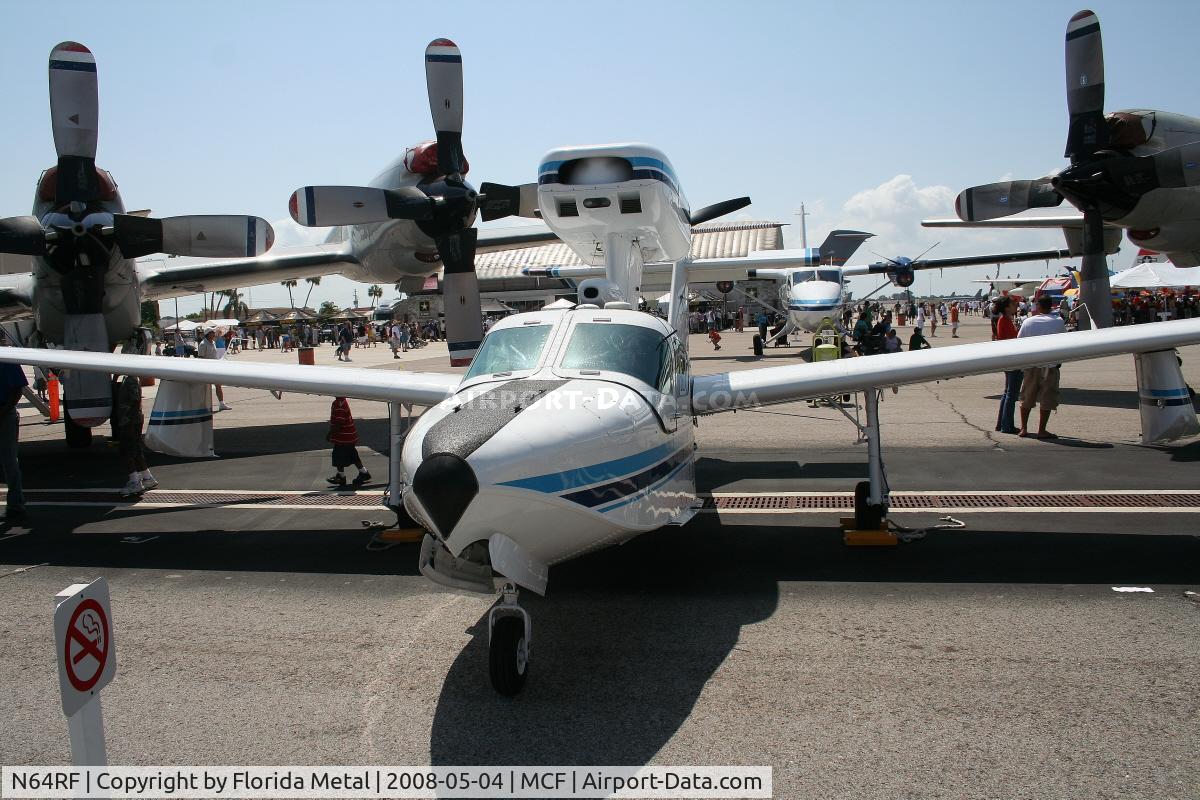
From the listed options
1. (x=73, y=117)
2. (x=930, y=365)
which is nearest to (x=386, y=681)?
(x=930, y=365)

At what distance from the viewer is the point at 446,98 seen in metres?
15.2

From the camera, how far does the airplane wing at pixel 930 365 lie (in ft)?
25.1

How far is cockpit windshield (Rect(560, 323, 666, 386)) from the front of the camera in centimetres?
661

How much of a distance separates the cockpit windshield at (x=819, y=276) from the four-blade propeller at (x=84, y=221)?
25.2 m

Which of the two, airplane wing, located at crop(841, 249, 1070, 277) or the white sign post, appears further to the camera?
airplane wing, located at crop(841, 249, 1070, 277)

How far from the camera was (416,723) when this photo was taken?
4.78m

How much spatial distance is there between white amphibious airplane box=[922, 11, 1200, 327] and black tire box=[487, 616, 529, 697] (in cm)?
1633

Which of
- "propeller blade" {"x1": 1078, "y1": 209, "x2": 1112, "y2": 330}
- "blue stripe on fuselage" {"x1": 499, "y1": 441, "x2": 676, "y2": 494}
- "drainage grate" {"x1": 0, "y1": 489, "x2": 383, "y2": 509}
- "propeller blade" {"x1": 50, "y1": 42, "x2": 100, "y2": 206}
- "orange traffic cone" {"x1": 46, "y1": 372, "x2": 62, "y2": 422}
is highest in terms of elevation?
"propeller blade" {"x1": 50, "y1": 42, "x2": 100, "y2": 206}

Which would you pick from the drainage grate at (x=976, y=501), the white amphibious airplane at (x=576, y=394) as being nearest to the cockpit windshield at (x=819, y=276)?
the white amphibious airplane at (x=576, y=394)

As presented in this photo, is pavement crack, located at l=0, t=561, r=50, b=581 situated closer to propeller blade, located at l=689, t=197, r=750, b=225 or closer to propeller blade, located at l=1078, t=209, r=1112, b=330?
propeller blade, located at l=689, t=197, r=750, b=225

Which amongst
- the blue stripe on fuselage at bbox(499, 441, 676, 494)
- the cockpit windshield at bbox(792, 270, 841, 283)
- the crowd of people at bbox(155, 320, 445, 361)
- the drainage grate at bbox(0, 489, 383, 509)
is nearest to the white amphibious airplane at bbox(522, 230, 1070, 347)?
the cockpit windshield at bbox(792, 270, 841, 283)

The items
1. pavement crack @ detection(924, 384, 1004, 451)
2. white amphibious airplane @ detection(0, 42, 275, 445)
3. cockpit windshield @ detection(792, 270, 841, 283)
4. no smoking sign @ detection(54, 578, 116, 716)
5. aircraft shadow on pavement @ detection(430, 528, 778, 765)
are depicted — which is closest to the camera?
no smoking sign @ detection(54, 578, 116, 716)

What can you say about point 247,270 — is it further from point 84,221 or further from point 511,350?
point 511,350

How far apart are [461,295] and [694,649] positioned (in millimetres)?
10772
